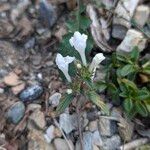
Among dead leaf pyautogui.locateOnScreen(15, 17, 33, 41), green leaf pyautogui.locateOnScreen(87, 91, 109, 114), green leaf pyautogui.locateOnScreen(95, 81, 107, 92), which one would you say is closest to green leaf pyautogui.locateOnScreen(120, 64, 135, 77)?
green leaf pyautogui.locateOnScreen(95, 81, 107, 92)

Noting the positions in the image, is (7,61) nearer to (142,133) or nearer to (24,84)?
(24,84)

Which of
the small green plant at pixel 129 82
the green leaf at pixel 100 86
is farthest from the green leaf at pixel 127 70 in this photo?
the green leaf at pixel 100 86

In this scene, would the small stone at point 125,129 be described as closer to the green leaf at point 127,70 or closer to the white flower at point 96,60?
the green leaf at point 127,70

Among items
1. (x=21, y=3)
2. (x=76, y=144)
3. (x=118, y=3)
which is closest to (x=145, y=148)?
(x=76, y=144)

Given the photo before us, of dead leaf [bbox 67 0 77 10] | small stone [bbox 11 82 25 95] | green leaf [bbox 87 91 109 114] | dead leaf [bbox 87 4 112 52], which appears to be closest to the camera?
green leaf [bbox 87 91 109 114]

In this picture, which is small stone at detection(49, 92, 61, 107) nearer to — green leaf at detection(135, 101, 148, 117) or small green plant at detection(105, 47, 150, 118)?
small green plant at detection(105, 47, 150, 118)

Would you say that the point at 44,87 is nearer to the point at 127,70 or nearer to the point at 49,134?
the point at 49,134
